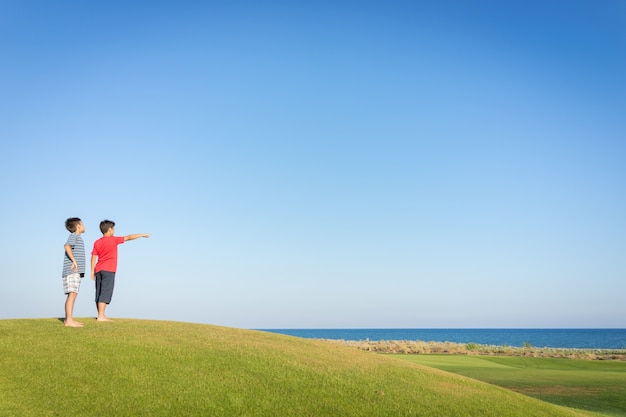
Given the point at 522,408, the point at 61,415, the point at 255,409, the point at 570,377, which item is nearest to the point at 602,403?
the point at 570,377

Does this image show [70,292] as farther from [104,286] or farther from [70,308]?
[104,286]

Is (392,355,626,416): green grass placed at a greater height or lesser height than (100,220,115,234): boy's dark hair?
lesser

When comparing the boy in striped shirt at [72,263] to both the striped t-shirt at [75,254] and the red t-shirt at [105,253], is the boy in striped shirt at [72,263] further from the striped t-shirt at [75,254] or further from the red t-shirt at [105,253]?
the red t-shirt at [105,253]

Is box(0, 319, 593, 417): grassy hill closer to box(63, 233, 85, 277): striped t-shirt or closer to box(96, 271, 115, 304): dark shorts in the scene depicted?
box(96, 271, 115, 304): dark shorts

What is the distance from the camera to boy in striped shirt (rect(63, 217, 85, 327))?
15922 millimetres

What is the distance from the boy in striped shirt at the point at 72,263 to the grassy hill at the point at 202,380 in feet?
2.66

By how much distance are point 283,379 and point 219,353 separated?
246cm

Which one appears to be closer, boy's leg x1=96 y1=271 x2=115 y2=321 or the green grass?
boy's leg x1=96 y1=271 x2=115 y2=321

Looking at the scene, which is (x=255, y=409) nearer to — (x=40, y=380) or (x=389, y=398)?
(x=389, y=398)

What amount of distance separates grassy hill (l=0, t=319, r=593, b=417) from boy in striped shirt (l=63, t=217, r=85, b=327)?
0.81 metres

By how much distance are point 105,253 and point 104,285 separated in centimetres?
108

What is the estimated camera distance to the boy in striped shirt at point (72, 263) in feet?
52.2

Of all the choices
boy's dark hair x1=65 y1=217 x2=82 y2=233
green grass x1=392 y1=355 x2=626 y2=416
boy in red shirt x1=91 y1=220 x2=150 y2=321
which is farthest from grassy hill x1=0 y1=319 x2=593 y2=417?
green grass x1=392 y1=355 x2=626 y2=416

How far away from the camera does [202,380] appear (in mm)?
13000
